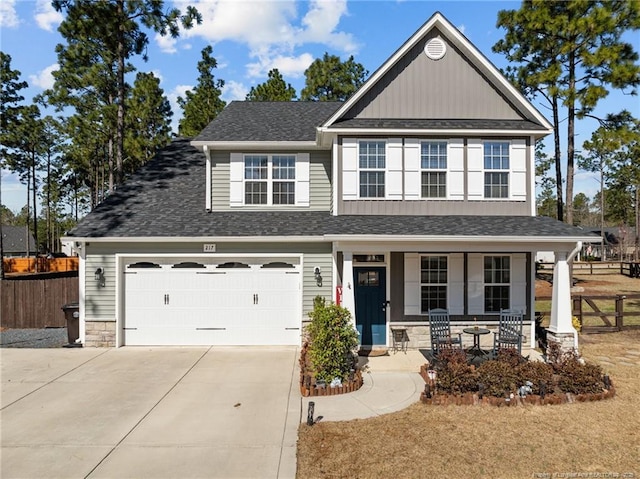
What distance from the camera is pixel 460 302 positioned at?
1171cm

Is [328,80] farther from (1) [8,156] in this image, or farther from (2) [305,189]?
(1) [8,156]

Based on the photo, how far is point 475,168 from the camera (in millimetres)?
11984

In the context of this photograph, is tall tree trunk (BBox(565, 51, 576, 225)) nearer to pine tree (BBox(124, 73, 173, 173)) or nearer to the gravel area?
the gravel area

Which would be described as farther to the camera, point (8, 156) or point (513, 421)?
point (8, 156)

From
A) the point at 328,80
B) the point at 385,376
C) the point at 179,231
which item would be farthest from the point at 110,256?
the point at 328,80

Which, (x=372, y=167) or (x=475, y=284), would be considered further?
(x=372, y=167)

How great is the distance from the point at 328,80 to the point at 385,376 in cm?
2795

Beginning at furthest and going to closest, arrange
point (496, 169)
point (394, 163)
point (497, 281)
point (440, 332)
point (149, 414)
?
point (496, 169) < point (394, 163) < point (497, 281) < point (440, 332) < point (149, 414)

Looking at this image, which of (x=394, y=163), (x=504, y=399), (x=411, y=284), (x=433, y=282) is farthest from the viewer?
(x=394, y=163)

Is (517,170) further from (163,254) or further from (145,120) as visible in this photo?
(145,120)

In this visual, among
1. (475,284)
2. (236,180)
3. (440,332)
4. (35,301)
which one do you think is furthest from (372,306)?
(35,301)

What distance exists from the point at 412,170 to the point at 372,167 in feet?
3.69

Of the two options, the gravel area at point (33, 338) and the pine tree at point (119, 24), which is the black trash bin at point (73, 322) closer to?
the gravel area at point (33, 338)

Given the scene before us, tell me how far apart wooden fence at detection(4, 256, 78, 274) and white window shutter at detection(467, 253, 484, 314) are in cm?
4005
